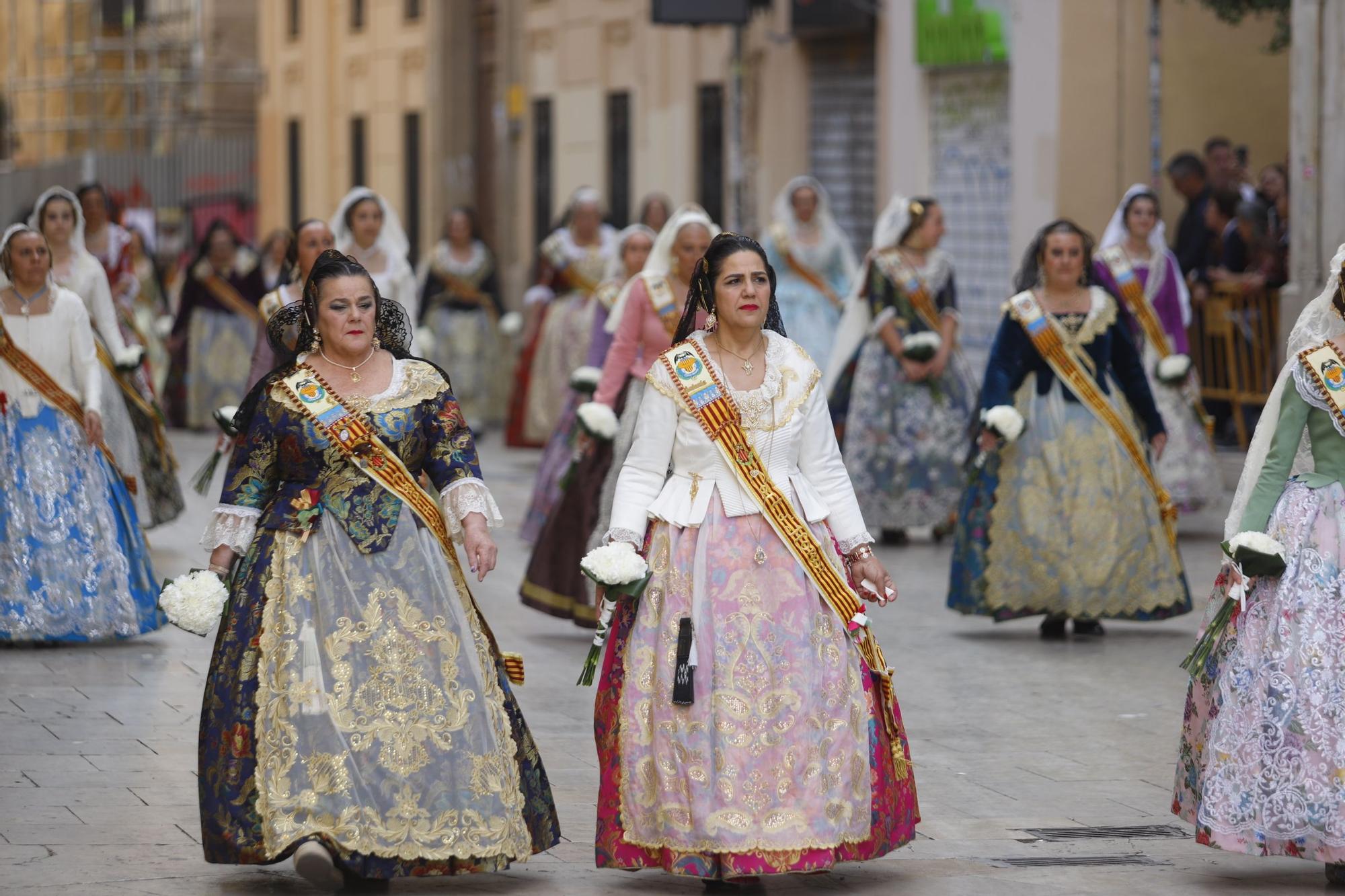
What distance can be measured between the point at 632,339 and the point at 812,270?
206 inches

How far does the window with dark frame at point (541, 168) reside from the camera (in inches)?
1175

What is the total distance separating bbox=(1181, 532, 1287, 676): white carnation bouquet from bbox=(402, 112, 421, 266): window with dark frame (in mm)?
27399

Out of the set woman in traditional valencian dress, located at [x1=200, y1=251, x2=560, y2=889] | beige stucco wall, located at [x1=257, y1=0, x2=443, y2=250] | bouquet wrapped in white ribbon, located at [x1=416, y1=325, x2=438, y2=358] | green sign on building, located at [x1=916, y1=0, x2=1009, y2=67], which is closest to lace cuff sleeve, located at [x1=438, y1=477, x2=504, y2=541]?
woman in traditional valencian dress, located at [x1=200, y1=251, x2=560, y2=889]

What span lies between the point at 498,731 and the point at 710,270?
1.31 meters

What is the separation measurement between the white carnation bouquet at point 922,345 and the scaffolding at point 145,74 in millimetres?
28698

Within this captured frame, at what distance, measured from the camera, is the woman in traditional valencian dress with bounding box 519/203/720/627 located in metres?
10.3

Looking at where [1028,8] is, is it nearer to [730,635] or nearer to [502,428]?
[502,428]

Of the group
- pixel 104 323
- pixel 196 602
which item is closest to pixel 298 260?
pixel 104 323

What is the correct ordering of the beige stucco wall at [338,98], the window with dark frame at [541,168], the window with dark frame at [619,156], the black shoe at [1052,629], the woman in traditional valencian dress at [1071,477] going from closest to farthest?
the woman in traditional valencian dress at [1071,477]
the black shoe at [1052,629]
the window with dark frame at [619,156]
the window with dark frame at [541,168]
the beige stucco wall at [338,98]

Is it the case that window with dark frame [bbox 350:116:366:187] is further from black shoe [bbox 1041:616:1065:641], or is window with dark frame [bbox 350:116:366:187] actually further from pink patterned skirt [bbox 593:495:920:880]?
pink patterned skirt [bbox 593:495:920:880]

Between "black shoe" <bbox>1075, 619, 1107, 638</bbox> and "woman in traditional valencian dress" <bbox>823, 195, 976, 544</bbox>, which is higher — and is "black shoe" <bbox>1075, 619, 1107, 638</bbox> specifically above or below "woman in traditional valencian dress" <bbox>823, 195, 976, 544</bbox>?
below

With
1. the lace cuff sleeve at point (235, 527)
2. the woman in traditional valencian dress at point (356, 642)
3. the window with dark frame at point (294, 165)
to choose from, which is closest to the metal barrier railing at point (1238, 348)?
the woman in traditional valencian dress at point (356, 642)
